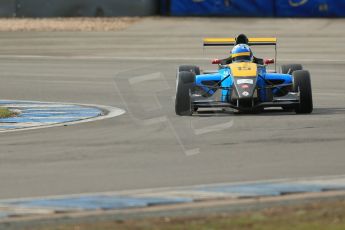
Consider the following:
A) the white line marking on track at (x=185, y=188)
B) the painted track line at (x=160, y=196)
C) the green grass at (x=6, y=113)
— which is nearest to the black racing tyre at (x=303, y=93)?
the green grass at (x=6, y=113)

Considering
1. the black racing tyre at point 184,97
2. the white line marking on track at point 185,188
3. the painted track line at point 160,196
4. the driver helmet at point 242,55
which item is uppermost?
the driver helmet at point 242,55

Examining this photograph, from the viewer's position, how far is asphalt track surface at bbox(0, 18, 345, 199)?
11.1 meters

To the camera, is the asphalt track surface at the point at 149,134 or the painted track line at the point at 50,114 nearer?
the asphalt track surface at the point at 149,134

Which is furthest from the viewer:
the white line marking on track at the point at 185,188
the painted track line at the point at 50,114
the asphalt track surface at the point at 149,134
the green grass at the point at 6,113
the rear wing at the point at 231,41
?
the rear wing at the point at 231,41

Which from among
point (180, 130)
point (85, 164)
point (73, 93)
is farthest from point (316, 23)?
point (85, 164)

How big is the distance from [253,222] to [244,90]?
798 cm

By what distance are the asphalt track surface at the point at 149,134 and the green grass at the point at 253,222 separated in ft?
5.15

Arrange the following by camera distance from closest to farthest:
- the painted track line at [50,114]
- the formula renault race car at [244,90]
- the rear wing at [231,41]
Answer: the painted track line at [50,114] < the formula renault race car at [244,90] < the rear wing at [231,41]

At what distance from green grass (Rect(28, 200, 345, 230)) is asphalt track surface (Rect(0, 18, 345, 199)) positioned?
1.57 metres

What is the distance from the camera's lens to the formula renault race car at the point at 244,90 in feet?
54.7

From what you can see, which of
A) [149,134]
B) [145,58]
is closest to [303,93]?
[149,134]

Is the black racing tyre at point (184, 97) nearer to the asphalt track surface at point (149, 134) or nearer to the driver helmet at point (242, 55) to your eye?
the asphalt track surface at point (149, 134)

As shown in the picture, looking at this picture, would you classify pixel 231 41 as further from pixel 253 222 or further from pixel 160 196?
pixel 253 222

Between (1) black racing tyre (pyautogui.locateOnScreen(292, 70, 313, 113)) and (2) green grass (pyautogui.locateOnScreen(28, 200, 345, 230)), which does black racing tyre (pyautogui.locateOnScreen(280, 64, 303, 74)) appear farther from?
(2) green grass (pyautogui.locateOnScreen(28, 200, 345, 230))
